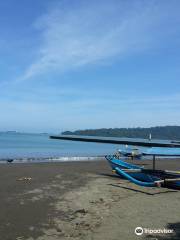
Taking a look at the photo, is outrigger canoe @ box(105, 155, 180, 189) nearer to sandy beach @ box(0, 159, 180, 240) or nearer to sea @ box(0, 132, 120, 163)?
sandy beach @ box(0, 159, 180, 240)

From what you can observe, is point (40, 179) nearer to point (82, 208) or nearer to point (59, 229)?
point (82, 208)

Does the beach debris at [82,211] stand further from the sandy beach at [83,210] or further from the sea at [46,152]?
the sea at [46,152]

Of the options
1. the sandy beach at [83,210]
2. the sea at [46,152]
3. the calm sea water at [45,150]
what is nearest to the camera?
the sandy beach at [83,210]

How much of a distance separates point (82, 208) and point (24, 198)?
2.76 meters

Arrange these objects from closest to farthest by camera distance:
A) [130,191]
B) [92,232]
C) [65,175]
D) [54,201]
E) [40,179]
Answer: [92,232] → [54,201] → [130,191] → [40,179] → [65,175]

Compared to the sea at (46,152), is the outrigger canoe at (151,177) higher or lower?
higher

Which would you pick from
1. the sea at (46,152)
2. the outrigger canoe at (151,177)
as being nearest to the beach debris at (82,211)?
the outrigger canoe at (151,177)

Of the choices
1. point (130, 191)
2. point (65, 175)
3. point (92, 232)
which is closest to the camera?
point (92, 232)

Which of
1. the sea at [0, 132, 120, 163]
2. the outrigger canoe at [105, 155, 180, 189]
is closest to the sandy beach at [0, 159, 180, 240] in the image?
the outrigger canoe at [105, 155, 180, 189]

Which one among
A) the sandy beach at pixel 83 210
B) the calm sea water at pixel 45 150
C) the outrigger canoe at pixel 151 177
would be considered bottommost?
the calm sea water at pixel 45 150

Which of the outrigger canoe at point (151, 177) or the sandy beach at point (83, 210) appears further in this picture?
the outrigger canoe at point (151, 177)

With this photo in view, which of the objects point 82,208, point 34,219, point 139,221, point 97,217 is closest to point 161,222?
point 139,221

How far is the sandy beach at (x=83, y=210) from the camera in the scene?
9008 millimetres

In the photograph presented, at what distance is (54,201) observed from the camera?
12844mm
